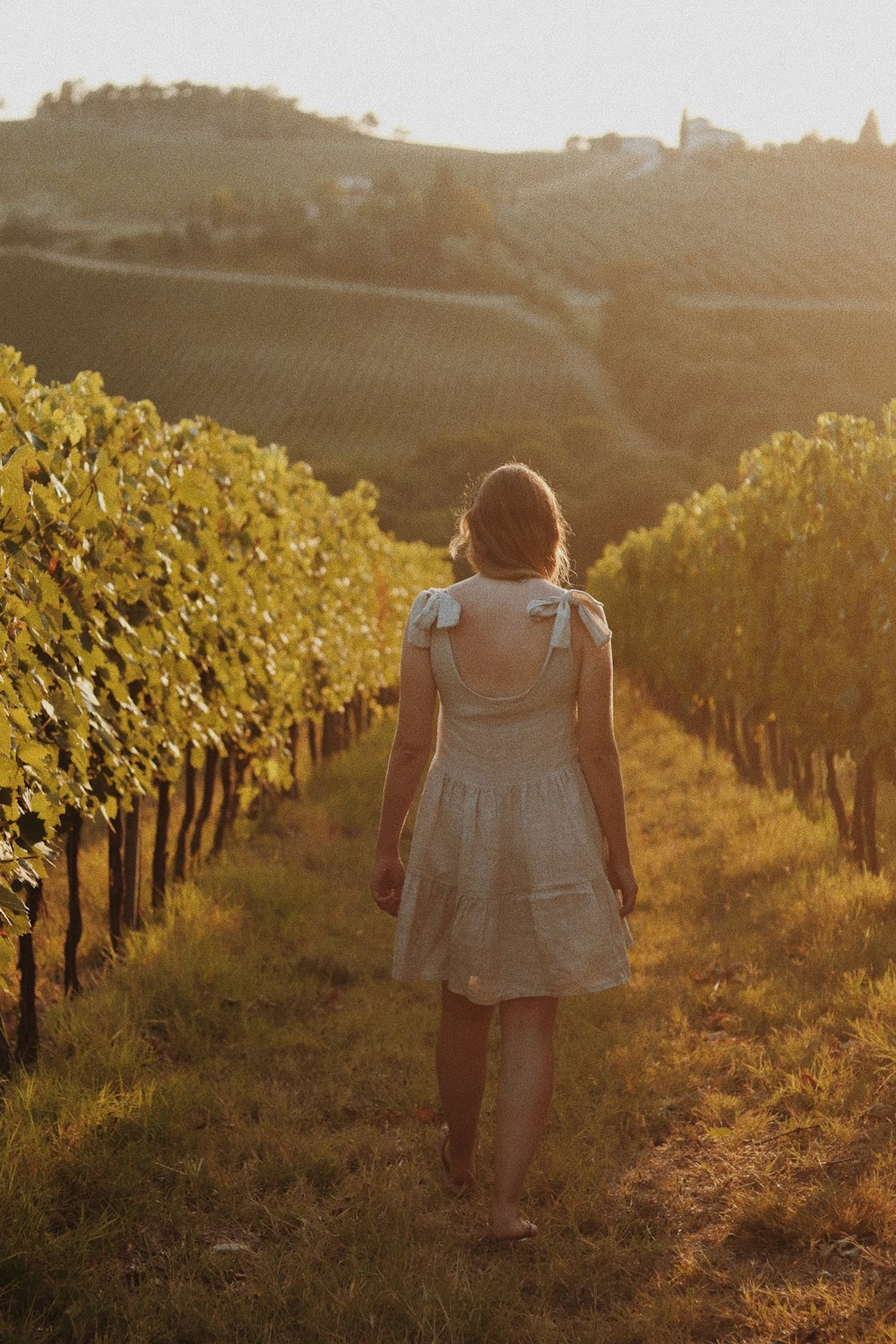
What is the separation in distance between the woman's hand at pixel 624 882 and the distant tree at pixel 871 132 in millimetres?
154854

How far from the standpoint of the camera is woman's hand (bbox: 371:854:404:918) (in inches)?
143

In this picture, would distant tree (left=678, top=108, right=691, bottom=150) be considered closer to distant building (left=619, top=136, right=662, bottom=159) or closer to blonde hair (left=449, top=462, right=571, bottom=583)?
distant building (left=619, top=136, right=662, bottom=159)

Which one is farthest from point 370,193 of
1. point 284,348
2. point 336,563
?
point 336,563

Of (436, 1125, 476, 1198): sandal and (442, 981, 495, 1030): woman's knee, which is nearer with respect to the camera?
(442, 981, 495, 1030): woman's knee

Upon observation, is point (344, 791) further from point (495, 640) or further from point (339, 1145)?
point (495, 640)

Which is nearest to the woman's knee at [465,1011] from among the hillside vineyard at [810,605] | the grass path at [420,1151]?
the grass path at [420,1151]

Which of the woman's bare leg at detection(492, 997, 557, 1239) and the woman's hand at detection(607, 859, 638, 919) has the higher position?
the woman's hand at detection(607, 859, 638, 919)

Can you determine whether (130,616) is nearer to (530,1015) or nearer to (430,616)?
(430,616)

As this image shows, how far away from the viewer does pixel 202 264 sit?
105938 mm

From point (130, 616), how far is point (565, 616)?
2560 millimetres

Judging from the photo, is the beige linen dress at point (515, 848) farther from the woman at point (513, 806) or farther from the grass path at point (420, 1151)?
the grass path at point (420, 1151)

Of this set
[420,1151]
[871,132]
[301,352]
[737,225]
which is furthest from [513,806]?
[871,132]

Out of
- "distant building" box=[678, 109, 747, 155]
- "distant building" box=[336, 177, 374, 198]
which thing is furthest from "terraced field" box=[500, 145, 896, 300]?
"distant building" box=[678, 109, 747, 155]

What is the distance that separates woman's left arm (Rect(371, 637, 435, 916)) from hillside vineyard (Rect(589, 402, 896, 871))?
4080mm
